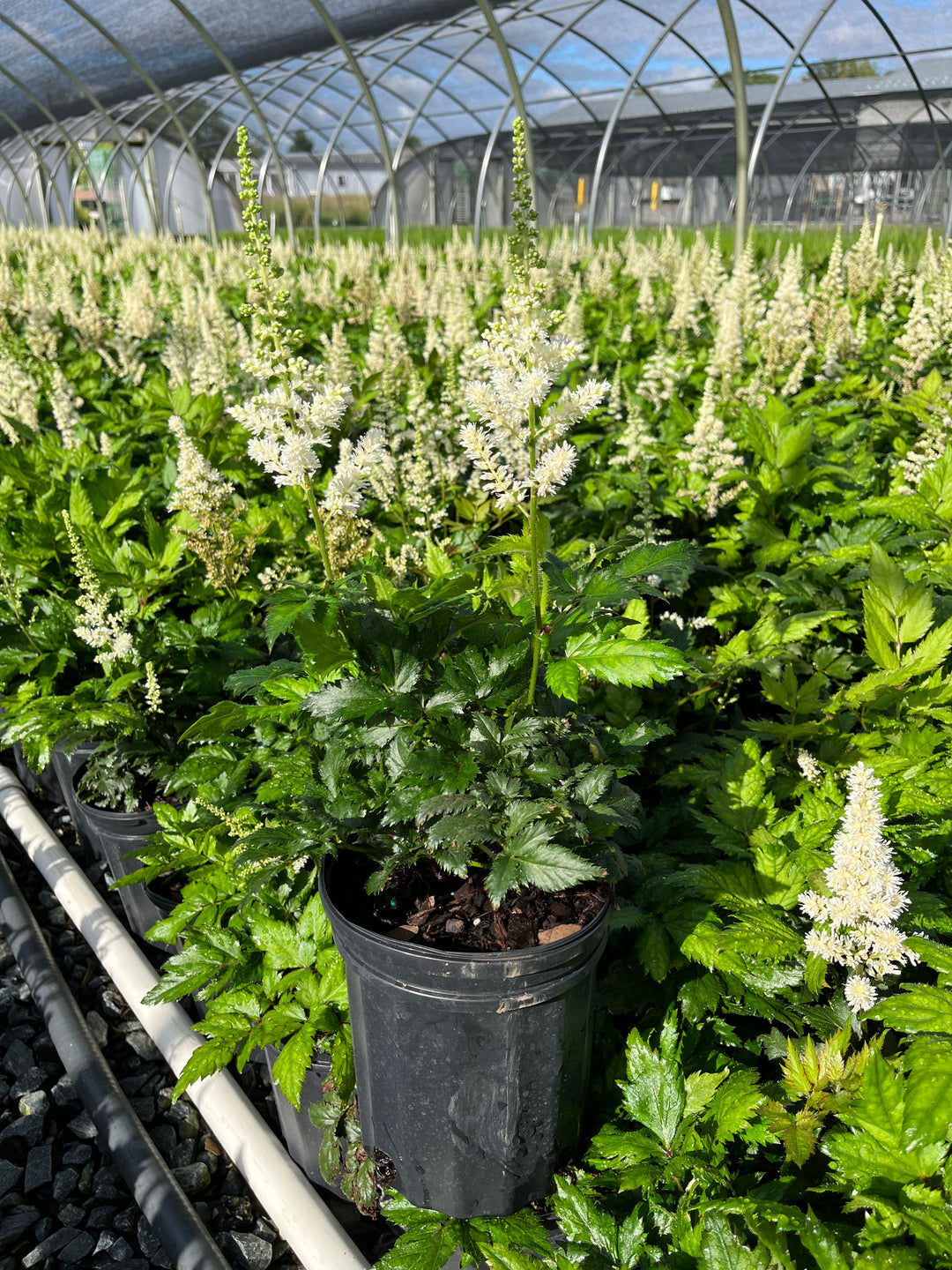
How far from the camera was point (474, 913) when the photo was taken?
163 centimetres

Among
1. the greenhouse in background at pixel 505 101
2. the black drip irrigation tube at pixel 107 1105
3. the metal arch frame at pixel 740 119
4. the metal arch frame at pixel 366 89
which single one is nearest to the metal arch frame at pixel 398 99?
the greenhouse in background at pixel 505 101

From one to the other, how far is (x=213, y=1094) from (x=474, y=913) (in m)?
1.12

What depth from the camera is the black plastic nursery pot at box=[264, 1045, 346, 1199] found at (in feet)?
6.65

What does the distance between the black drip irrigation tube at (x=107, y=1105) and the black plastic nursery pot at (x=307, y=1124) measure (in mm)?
260

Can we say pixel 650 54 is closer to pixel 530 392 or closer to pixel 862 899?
pixel 530 392

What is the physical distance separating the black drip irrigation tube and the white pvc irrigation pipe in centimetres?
13

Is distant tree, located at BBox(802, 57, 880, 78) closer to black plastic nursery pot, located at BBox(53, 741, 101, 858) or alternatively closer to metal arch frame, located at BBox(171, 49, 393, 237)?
metal arch frame, located at BBox(171, 49, 393, 237)

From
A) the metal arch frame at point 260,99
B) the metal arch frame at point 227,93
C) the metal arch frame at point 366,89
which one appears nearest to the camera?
the metal arch frame at point 366,89

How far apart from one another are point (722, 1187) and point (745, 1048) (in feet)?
1.27

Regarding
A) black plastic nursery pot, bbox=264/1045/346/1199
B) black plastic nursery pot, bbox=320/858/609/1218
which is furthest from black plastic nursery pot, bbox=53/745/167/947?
black plastic nursery pot, bbox=320/858/609/1218

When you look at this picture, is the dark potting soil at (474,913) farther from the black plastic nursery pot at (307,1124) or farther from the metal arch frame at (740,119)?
the metal arch frame at (740,119)

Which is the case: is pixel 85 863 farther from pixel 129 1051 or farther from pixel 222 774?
pixel 222 774

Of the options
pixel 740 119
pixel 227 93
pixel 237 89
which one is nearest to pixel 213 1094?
pixel 740 119

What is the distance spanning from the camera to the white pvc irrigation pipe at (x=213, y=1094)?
192 centimetres
